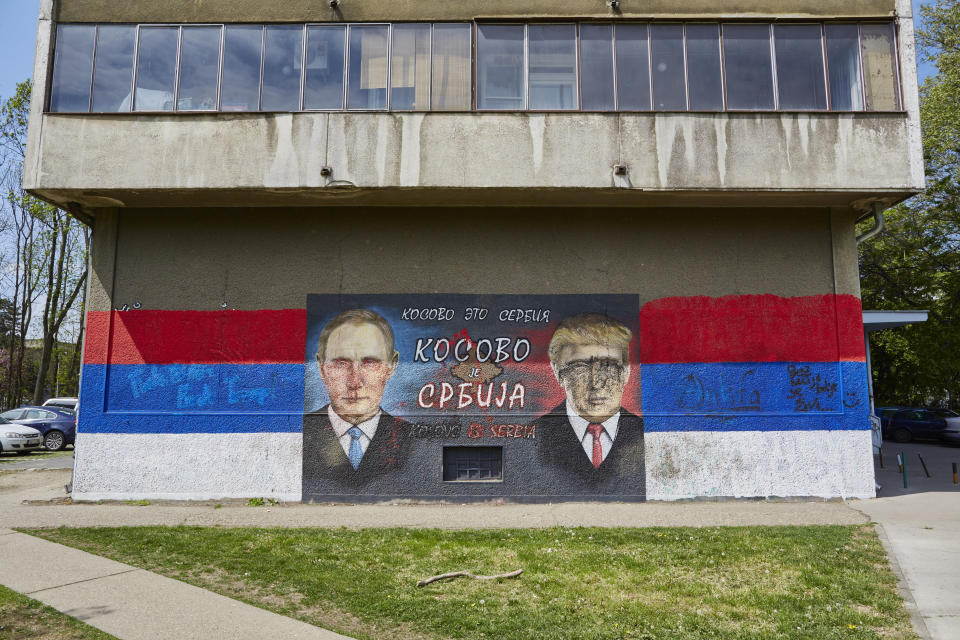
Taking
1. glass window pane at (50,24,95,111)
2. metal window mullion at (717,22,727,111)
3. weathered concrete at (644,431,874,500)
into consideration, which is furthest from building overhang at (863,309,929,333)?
glass window pane at (50,24,95,111)

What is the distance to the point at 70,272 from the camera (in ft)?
104

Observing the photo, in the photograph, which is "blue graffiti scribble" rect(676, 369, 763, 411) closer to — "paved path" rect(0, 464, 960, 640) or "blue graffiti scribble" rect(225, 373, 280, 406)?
"paved path" rect(0, 464, 960, 640)

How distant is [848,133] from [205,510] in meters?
12.1

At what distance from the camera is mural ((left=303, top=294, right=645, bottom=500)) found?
10648 millimetres

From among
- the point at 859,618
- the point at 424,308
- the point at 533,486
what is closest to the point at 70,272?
the point at 424,308

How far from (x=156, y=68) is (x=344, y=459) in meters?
7.44

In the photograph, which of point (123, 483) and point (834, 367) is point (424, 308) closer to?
point (123, 483)

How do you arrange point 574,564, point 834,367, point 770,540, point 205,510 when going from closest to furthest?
point 574,564 → point 770,540 → point 205,510 → point 834,367

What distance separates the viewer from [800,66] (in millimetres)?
10781

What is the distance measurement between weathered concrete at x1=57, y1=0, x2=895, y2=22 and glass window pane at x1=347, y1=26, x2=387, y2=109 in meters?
0.28

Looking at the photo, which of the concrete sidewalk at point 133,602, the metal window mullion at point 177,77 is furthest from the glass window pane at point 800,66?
the concrete sidewalk at point 133,602

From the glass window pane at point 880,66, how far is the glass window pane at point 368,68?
818 cm

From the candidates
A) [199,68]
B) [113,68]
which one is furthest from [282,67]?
[113,68]

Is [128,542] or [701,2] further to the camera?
[701,2]
